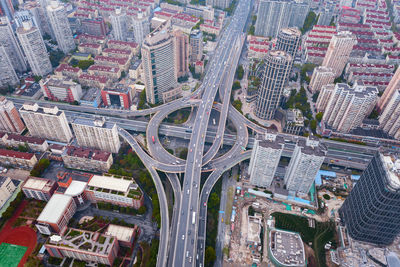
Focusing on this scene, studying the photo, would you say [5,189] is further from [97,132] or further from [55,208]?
[97,132]

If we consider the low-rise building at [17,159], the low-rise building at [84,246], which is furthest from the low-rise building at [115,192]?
the low-rise building at [17,159]

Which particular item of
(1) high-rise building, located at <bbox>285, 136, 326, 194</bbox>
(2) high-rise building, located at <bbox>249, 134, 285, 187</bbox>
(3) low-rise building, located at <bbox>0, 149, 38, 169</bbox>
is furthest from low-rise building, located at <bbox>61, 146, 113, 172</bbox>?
(1) high-rise building, located at <bbox>285, 136, 326, 194</bbox>

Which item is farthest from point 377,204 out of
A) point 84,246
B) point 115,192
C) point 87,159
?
point 87,159

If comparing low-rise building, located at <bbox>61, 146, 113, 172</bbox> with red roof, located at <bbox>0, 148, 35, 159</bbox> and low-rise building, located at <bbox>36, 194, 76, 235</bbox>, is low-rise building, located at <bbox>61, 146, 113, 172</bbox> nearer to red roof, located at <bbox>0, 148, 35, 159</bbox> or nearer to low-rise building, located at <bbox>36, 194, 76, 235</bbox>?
red roof, located at <bbox>0, 148, 35, 159</bbox>

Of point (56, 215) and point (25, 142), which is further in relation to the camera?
point (25, 142)

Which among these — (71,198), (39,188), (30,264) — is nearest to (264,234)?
(71,198)

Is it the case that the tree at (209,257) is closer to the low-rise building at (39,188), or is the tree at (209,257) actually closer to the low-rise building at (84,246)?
the low-rise building at (84,246)

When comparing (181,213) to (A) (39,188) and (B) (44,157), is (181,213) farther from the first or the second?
(B) (44,157)
